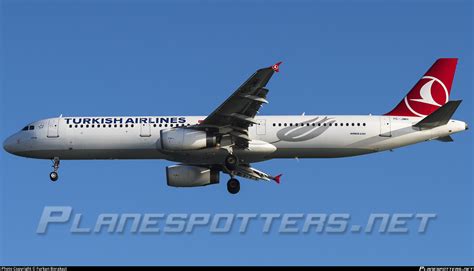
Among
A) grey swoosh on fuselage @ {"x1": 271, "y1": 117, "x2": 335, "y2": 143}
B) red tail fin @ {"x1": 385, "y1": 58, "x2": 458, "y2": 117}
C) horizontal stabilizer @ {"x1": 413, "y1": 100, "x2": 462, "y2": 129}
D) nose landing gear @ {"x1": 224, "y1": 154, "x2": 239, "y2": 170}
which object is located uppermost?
red tail fin @ {"x1": 385, "y1": 58, "x2": 458, "y2": 117}

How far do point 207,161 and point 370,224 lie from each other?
12.8 m

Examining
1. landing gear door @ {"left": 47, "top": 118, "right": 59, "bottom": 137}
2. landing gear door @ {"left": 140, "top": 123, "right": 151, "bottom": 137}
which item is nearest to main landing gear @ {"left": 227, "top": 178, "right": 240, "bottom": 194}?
landing gear door @ {"left": 140, "top": 123, "right": 151, "bottom": 137}

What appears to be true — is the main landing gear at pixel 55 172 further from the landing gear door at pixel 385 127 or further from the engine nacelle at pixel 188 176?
the landing gear door at pixel 385 127

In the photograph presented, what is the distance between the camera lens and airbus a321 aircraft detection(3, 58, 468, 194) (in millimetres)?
45719

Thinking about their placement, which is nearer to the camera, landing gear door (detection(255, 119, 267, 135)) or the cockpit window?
landing gear door (detection(255, 119, 267, 135))

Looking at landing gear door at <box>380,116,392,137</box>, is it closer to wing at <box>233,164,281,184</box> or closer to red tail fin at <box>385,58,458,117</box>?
red tail fin at <box>385,58,458,117</box>

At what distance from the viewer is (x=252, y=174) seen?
50656 mm

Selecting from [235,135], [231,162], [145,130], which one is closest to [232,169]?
[231,162]

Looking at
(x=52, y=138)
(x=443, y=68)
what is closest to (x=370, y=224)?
(x=443, y=68)

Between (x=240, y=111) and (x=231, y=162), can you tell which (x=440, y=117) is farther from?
(x=231, y=162)

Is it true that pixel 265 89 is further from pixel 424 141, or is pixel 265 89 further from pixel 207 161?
pixel 424 141

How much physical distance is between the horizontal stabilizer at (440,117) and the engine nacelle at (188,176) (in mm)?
11480

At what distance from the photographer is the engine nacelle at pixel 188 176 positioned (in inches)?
1916

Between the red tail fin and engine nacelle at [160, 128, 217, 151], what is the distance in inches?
411
